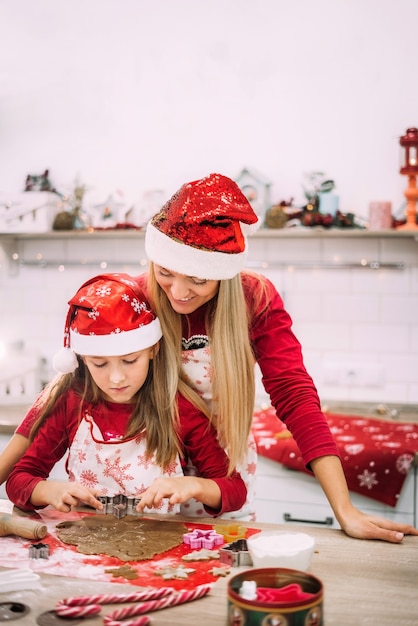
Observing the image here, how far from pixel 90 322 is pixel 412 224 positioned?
178 cm

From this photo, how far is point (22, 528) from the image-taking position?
5.03 ft

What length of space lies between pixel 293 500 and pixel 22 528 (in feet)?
4.89

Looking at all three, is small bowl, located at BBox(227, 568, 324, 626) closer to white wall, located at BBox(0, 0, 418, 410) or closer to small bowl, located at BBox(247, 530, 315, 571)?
small bowl, located at BBox(247, 530, 315, 571)

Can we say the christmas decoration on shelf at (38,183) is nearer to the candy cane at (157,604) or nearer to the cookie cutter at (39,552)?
the cookie cutter at (39,552)

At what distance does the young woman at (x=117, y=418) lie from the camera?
5.75 ft

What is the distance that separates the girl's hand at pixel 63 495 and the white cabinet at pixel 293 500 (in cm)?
127

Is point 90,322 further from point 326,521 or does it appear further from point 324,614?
point 326,521

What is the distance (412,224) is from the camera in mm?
3131

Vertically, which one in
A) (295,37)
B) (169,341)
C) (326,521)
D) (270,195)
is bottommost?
(326,521)

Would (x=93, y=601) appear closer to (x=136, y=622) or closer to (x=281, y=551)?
(x=136, y=622)

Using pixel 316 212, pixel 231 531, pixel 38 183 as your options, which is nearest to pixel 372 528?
pixel 231 531

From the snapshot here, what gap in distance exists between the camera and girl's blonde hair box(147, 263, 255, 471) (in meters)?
1.81

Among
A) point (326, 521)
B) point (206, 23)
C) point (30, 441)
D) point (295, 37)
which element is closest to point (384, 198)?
point (295, 37)

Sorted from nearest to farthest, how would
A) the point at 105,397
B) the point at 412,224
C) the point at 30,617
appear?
the point at 30,617 < the point at 105,397 < the point at 412,224
